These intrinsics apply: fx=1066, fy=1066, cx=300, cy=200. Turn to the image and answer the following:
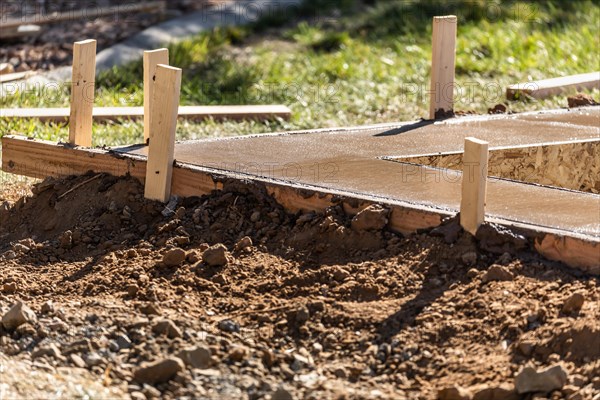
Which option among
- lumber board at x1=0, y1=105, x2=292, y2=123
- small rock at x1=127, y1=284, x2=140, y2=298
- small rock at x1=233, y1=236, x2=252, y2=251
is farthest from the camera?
lumber board at x1=0, y1=105, x2=292, y2=123

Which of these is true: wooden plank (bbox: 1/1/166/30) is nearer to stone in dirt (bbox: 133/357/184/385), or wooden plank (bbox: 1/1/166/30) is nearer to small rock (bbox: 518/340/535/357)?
stone in dirt (bbox: 133/357/184/385)

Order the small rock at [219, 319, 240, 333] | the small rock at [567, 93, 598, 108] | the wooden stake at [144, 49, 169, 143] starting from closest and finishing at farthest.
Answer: the small rock at [219, 319, 240, 333] → the wooden stake at [144, 49, 169, 143] → the small rock at [567, 93, 598, 108]

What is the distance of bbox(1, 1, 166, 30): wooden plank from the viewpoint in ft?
36.1

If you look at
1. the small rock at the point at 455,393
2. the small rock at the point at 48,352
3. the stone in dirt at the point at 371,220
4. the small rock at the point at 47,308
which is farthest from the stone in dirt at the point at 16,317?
the small rock at the point at 455,393

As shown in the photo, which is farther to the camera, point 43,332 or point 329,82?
point 329,82

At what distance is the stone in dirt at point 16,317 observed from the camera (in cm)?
435

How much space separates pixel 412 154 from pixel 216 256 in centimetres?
156

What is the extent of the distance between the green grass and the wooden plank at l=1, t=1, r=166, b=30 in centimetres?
129

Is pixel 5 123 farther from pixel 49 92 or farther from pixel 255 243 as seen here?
pixel 255 243

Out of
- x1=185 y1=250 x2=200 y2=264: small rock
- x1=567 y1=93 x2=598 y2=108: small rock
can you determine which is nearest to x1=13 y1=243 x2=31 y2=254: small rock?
x1=185 y1=250 x2=200 y2=264: small rock

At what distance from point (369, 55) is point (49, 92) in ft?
10.2

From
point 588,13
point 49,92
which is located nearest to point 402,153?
point 49,92

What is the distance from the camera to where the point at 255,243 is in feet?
16.7

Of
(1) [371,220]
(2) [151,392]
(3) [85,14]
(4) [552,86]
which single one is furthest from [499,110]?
(3) [85,14]
